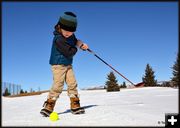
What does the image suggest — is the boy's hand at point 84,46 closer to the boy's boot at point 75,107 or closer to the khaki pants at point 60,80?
the khaki pants at point 60,80

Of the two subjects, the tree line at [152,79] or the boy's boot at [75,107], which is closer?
the boy's boot at [75,107]

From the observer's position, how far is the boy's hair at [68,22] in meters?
5.55

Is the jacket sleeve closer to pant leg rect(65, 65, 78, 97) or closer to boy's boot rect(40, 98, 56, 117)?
pant leg rect(65, 65, 78, 97)

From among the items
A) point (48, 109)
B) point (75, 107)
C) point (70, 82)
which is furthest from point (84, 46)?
point (48, 109)

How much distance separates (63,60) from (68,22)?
678 mm

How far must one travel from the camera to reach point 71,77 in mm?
5652

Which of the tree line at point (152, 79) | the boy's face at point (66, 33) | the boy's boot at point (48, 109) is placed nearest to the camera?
the boy's boot at point (48, 109)

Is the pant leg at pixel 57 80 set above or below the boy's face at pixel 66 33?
below

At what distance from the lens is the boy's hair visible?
555 cm

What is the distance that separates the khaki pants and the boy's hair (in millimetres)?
691

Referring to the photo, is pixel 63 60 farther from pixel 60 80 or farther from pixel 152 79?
pixel 152 79

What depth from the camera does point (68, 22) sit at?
5.55m

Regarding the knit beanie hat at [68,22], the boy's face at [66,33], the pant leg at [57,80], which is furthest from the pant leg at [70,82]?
the knit beanie hat at [68,22]

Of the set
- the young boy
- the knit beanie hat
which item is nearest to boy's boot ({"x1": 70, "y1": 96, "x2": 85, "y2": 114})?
the young boy
